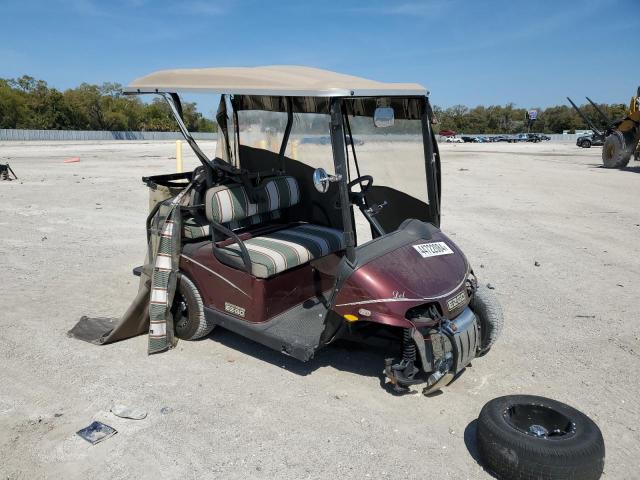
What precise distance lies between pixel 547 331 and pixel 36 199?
400 inches

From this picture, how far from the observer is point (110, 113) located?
71.0m

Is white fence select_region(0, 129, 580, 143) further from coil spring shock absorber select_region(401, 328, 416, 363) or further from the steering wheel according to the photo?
coil spring shock absorber select_region(401, 328, 416, 363)

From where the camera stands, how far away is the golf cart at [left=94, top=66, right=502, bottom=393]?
3174 millimetres

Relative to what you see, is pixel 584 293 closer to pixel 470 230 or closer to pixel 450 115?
pixel 470 230

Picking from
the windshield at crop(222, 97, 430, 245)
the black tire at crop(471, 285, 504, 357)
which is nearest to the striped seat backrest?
the windshield at crop(222, 97, 430, 245)

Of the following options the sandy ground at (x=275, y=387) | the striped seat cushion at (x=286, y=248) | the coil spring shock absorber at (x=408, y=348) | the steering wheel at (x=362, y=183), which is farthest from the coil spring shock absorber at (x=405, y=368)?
the steering wheel at (x=362, y=183)

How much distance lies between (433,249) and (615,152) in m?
18.3

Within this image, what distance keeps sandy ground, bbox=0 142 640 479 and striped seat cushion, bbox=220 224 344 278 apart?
72 cm

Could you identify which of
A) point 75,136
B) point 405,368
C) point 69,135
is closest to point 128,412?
point 405,368

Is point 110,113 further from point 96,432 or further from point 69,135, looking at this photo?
point 96,432

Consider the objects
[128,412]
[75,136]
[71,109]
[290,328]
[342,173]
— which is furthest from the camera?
[71,109]

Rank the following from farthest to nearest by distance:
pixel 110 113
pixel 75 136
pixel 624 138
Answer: pixel 110 113, pixel 75 136, pixel 624 138

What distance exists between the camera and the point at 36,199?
35.6 ft

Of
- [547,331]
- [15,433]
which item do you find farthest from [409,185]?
[15,433]
